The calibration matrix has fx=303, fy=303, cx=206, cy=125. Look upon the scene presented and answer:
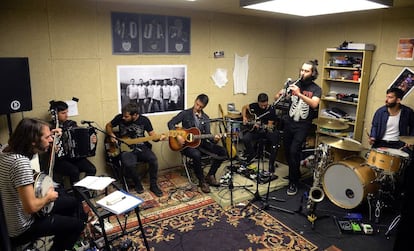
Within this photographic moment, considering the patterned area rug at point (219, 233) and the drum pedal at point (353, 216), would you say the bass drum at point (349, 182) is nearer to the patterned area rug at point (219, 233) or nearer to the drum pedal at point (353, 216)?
the drum pedal at point (353, 216)

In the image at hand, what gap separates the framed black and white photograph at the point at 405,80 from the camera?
13.3 feet

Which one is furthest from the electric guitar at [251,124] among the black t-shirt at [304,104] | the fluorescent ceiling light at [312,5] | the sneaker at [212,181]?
the fluorescent ceiling light at [312,5]

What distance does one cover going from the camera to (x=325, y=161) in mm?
3682

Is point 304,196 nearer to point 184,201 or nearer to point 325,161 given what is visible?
point 325,161

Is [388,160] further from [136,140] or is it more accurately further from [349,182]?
[136,140]

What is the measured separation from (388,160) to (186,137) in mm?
2381

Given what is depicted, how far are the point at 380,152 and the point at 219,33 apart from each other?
2.97 m

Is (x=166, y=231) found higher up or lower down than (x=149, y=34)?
lower down

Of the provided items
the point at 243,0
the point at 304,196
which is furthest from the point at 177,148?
the point at 243,0

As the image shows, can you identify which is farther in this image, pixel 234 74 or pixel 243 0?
pixel 234 74

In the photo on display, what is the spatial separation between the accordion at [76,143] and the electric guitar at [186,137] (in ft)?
3.33

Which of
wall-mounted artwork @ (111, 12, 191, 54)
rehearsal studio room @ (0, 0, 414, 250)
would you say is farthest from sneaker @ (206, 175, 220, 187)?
wall-mounted artwork @ (111, 12, 191, 54)

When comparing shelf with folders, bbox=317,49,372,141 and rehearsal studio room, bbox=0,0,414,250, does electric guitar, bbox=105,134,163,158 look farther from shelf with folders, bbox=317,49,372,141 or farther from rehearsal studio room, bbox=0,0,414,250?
shelf with folders, bbox=317,49,372,141

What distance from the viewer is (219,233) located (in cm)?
314
